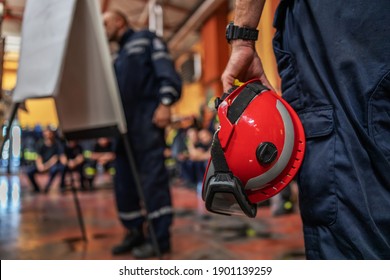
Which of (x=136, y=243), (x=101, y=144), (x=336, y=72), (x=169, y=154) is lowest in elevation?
(x=169, y=154)

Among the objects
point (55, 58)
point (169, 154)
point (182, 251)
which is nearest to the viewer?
point (55, 58)

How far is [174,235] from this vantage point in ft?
6.91

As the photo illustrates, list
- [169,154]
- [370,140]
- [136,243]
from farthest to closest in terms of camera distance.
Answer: [169,154] < [136,243] < [370,140]

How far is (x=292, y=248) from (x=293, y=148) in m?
1.24

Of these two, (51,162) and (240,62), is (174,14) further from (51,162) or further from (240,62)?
(240,62)

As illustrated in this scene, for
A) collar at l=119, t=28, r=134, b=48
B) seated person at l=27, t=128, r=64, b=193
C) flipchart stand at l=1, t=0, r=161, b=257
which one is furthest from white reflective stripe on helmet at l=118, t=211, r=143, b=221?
seated person at l=27, t=128, r=64, b=193

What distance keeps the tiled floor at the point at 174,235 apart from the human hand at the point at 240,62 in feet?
3.55

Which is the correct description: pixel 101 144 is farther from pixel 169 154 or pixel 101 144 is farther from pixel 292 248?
pixel 292 248

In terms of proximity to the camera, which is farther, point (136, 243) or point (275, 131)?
point (136, 243)

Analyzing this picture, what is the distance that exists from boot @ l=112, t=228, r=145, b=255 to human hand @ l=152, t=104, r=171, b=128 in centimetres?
60

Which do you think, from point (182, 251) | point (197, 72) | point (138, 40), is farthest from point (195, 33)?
point (182, 251)

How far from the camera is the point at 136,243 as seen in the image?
72.9 inches

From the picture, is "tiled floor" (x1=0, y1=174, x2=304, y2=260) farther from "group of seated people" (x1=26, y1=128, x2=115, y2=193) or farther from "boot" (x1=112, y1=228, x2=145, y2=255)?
"group of seated people" (x1=26, y1=128, x2=115, y2=193)


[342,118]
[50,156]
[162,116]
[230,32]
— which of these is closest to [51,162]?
[50,156]
